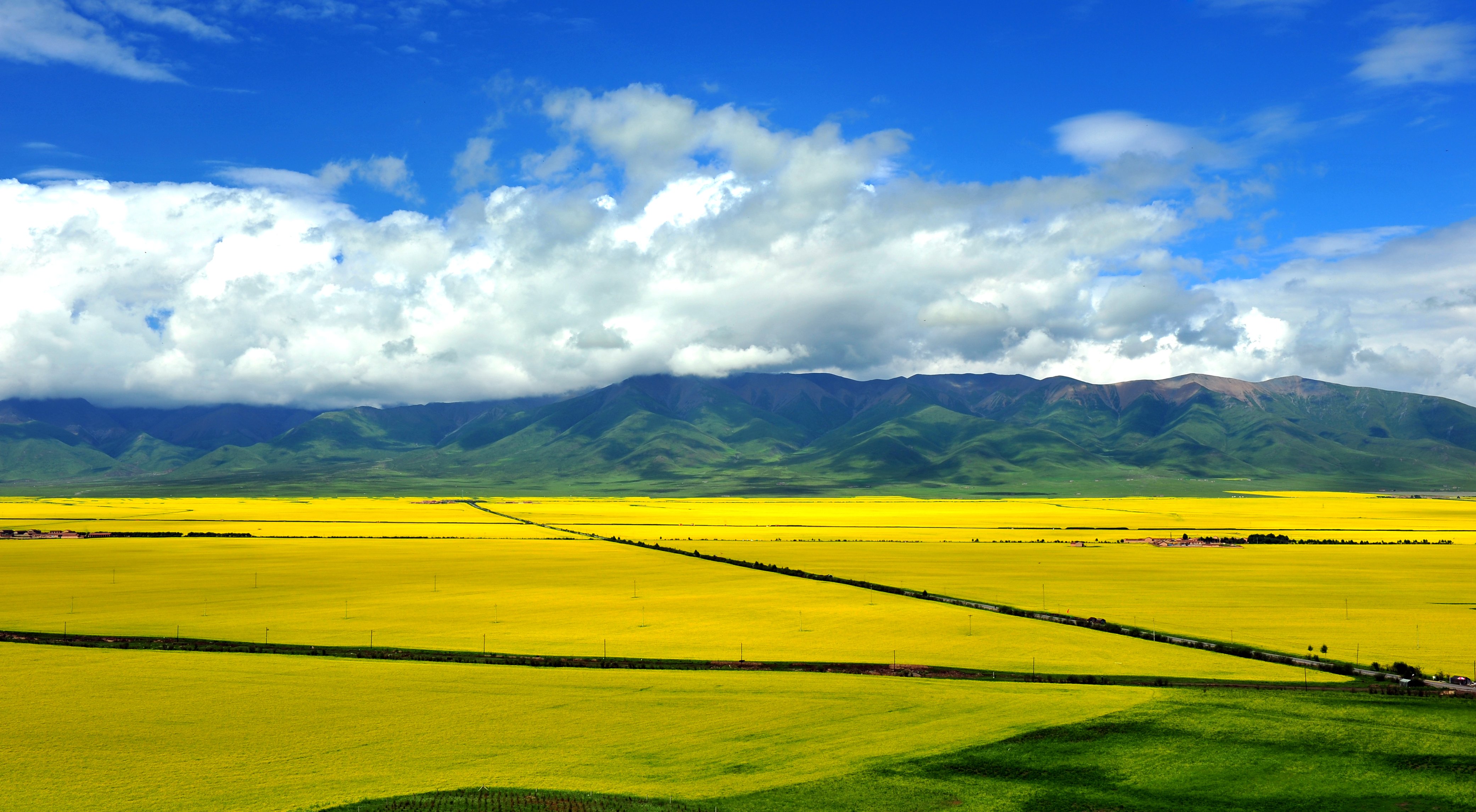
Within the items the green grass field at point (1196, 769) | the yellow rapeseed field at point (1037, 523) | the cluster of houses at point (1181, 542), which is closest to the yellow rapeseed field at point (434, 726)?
the green grass field at point (1196, 769)

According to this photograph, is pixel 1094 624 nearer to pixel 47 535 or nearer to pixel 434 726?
pixel 434 726

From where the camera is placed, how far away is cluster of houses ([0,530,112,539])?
124m

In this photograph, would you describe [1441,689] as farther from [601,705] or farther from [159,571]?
[159,571]

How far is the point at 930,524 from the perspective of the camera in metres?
154

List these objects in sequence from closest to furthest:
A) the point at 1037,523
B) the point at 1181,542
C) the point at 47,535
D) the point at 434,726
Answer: the point at 434,726
the point at 1181,542
the point at 47,535
the point at 1037,523

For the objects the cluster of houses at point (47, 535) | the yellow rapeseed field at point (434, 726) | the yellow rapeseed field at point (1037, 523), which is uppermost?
the yellow rapeseed field at point (434, 726)

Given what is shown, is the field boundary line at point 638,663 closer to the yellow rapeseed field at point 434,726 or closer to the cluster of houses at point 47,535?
the yellow rapeseed field at point 434,726

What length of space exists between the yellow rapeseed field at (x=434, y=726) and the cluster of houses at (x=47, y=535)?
328ft

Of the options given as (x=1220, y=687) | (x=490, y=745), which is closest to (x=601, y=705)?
(x=490, y=745)

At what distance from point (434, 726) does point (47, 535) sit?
131 meters

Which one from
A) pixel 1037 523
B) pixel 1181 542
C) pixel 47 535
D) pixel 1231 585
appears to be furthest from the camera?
pixel 1037 523

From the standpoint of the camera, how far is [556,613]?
5897cm

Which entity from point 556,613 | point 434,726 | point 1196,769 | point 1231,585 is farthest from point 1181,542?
point 434,726

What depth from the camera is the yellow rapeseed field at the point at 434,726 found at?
27.5 meters
